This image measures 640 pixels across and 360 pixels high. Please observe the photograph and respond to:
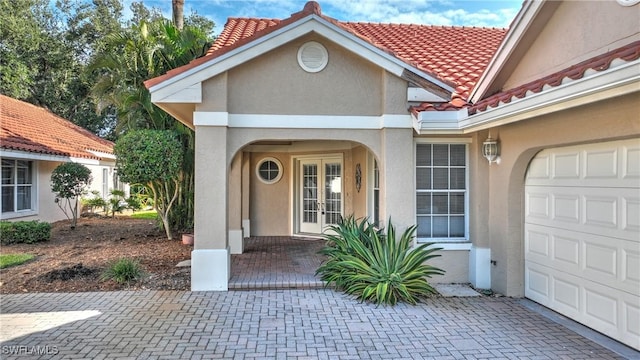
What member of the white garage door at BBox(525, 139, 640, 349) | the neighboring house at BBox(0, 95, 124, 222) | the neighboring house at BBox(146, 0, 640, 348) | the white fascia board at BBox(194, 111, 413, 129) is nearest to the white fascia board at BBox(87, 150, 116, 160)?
the neighboring house at BBox(0, 95, 124, 222)

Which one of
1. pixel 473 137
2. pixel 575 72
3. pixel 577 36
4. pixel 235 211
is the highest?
pixel 577 36

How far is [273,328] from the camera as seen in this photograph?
5629mm

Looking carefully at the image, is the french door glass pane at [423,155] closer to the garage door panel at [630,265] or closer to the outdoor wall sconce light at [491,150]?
the outdoor wall sconce light at [491,150]

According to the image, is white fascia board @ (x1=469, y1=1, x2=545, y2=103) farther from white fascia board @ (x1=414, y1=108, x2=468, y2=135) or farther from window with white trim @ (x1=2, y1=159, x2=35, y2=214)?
window with white trim @ (x1=2, y1=159, x2=35, y2=214)

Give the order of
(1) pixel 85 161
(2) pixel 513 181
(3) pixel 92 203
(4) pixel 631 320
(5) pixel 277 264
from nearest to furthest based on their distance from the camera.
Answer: (4) pixel 631 320 < (2) pixel 513 181 < (5) pixel 277 264 < (1) pixel 85 161 < (3) pixel 92 203

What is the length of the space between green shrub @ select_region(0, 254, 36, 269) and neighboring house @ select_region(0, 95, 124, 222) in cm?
447

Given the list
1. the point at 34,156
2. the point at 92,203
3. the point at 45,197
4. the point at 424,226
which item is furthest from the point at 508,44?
the point at 92,203

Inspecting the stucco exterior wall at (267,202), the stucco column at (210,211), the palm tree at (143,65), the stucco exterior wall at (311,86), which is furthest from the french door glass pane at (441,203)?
the palm tree at (143,65)

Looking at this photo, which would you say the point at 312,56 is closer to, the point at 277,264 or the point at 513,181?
the point at 513,181

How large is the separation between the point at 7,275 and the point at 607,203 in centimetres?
1130

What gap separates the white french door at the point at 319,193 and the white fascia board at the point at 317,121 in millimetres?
4315

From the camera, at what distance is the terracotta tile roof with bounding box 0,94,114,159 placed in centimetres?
1397

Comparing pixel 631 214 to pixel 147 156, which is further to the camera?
pixel 147 156

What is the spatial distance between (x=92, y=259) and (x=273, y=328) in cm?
647
